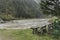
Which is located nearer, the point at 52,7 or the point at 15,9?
the point at 52,7

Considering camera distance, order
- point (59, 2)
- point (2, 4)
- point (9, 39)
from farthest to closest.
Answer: point (2, 4) < point (59, 2) < point (9, 39)

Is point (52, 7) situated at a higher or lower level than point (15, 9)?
higher

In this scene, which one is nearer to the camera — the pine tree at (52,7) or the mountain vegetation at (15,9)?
the pine tree at (52,7)

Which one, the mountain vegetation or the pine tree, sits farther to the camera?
the mountain vegetation

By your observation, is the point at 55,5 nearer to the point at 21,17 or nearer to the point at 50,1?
the point at 50,1

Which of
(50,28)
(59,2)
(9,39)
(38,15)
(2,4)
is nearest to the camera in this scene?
(9,39)

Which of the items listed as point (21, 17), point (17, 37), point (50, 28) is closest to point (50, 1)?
point (50, 28)

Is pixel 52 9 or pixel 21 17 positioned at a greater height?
pixel 52 9

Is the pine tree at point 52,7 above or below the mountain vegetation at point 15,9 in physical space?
above

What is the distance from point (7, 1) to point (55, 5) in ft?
33.6

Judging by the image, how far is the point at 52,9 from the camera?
11.5 meters

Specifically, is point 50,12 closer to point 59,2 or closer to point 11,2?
point 59,2

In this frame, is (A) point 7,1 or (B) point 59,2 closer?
(B) point 59,2

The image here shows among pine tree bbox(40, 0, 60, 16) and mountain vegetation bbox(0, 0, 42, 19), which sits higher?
pine tree bbox(40, 0, 60, 16)
